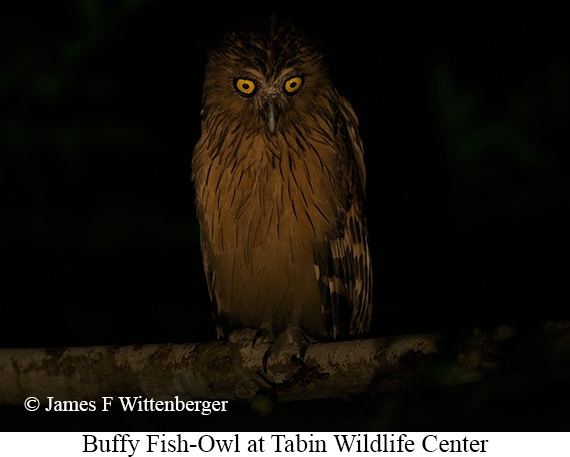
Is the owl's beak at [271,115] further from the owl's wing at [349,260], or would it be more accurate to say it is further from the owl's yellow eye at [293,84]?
the owl's wing at [349,260]

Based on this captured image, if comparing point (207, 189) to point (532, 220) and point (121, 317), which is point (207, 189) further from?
point (532, 220)

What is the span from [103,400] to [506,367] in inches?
42.6

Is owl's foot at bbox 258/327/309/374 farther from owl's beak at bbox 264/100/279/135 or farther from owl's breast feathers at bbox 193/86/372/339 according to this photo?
owl's beak at bbox 264/100/279/135

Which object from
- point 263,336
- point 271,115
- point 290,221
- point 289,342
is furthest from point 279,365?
point 271,115

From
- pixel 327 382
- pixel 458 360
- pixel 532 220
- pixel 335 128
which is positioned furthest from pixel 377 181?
pixel 458 360

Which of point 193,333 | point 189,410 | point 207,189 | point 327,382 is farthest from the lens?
point 193,333

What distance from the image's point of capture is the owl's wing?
7.41 feet

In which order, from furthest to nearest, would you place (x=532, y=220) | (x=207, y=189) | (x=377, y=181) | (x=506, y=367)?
1. (x=377, y=181)
2. (x=207, y=189)
3. (x=532, y=220)
4. (x=506, y=367)

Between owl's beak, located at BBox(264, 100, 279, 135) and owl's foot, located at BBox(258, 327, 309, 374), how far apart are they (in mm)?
582

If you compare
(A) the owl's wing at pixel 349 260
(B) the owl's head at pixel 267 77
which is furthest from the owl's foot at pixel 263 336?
(B) the owl's head at pixel 267 77

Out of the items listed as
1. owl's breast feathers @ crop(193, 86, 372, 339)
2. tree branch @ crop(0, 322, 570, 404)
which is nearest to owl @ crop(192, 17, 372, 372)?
owl's breast feathers @ crop(193, 86, 372, 339)

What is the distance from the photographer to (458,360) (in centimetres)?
143

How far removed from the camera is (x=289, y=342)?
1988 millimetres

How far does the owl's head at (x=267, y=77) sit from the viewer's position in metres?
2.11
